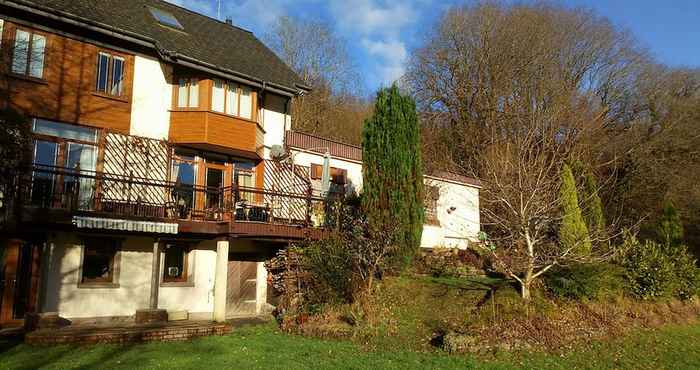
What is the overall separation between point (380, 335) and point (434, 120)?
25.5 metres

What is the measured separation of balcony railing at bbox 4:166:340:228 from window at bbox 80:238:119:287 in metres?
1.21

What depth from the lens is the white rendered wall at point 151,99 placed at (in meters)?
15.8

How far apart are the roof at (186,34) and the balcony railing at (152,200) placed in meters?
4.46

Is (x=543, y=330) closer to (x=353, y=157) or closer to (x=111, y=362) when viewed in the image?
(x=111, y=362)

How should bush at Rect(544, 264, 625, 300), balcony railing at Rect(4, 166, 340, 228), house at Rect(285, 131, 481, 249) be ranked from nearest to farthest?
bush at Rect(544, 264, 625, 300)
balcony railing at Rect(4, 166, 340, 228)
house at Rect(285, 131, 481, 249)

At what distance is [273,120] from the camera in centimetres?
1912

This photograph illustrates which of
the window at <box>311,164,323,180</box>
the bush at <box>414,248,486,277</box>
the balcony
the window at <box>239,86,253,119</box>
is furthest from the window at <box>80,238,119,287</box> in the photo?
the bush at <box>414,248,486,277</box>

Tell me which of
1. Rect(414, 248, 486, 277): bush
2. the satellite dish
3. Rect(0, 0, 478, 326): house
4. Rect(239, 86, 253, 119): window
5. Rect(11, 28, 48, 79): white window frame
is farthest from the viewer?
Rect(414, 248, 486, 277): bush

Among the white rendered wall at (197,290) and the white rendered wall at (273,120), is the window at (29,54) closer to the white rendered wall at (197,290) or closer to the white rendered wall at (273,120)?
the white rendered wall at (197,290)

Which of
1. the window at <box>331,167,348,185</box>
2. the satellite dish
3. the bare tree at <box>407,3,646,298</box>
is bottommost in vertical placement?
the window at <box>331,167,348,185</box>

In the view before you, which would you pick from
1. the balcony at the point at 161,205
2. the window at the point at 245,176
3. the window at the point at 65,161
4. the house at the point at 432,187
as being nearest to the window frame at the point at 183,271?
the balcony at the point at 161,205

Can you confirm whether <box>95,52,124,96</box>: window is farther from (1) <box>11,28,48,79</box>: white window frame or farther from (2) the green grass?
(2) the green grass

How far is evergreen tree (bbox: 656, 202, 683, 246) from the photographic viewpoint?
21453mm

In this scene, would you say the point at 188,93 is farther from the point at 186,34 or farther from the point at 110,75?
the point at 186,34
